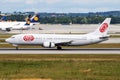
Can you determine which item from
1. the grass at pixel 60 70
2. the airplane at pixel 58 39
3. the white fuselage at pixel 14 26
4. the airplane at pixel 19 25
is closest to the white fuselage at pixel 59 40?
the airplane at pixel 58 39

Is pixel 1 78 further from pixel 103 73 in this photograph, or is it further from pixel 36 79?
pixel 103 73

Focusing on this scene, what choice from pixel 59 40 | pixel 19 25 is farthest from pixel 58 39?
pixel 19 25

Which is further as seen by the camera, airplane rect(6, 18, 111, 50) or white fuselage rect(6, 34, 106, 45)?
white fuselage rect(6, 34, 106, 45)

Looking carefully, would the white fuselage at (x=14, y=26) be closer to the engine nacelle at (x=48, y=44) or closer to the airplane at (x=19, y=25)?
the airplane at (x=19, y=25)

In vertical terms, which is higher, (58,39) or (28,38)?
(28,38)

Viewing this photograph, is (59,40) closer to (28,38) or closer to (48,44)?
(48,44)

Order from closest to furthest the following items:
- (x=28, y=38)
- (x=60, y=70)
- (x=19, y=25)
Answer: (x=60, y=70) → (x=28, y=38) → (x=19, y=25)

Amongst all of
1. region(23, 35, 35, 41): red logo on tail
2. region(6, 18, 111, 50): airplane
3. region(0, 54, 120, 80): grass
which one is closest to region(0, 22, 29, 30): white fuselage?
region(6, 18, 111, 50): airplane

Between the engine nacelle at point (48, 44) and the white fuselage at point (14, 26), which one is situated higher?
the engine nacelle at point (48, 44)

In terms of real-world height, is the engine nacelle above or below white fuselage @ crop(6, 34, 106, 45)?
below

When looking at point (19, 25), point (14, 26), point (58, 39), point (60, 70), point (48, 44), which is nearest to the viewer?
point (60, 70)

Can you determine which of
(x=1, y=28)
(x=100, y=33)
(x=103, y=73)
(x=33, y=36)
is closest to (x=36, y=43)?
(x=33, y=36)

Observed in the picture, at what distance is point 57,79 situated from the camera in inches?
1446

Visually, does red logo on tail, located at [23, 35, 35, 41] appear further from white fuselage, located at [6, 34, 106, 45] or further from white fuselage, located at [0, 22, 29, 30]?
white fuselage, located at [0, 22, 29, 30]
